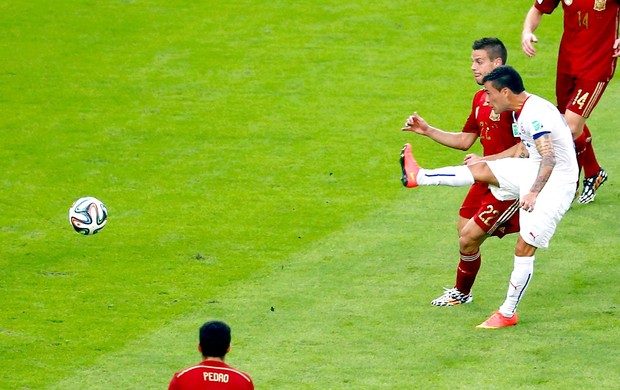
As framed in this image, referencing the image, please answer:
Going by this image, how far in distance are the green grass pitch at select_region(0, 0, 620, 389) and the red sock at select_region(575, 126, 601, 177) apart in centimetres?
46

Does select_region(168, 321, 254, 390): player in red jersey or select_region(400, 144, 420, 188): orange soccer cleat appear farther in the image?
select_region(400, 144, 420, 188): orange soccer cleat

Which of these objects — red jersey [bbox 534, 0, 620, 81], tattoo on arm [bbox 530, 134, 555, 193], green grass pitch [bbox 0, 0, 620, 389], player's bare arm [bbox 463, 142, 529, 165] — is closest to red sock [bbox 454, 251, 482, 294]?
green grass pitch [bbox 0, 0, 620, 389]

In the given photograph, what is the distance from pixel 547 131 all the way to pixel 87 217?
16.3 ft

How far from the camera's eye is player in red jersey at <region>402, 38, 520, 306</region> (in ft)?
35.2

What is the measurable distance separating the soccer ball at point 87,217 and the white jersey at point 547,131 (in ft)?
15.0

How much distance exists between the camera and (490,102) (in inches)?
406

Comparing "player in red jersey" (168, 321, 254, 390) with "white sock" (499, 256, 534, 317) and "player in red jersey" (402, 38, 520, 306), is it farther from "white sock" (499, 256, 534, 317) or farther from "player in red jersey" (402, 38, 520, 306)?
"player in red jersey" (402, 38, 520, 306)

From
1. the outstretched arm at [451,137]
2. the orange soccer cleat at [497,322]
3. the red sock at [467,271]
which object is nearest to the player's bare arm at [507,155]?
the outstretched arm at [451,137]

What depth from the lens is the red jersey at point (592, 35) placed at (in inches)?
517

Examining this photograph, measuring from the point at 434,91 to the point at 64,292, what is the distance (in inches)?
332

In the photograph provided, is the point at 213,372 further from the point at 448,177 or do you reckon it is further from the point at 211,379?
the point at 448,177

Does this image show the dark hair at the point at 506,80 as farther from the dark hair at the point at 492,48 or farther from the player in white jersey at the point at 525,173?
the dark hair at the point at 492,48

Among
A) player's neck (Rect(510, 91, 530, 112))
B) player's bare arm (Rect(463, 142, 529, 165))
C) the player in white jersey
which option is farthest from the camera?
player's bare arm (Rect(463, 142, 529, 165))

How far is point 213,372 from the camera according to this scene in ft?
22.9
